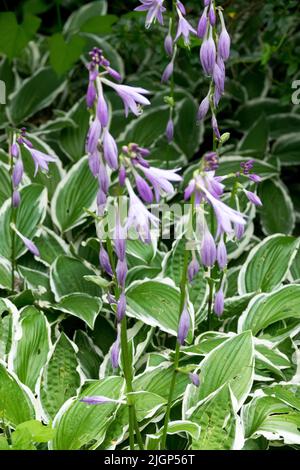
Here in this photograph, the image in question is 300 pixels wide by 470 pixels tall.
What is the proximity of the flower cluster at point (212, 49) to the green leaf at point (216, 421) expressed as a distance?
2.61ft

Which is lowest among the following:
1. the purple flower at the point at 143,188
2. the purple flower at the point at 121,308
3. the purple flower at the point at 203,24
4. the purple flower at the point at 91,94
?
the purple flower at the point at 121,308

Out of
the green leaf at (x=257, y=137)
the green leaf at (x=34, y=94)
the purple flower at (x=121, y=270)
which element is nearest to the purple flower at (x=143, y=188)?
the purple flower at (x=121, y=270)

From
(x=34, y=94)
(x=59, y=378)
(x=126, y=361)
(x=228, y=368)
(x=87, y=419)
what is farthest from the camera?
(x=34, y=94)

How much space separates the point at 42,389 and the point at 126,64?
2.86 m

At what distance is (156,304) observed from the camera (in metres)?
2.58

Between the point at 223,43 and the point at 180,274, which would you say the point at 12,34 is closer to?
the point at 180,274

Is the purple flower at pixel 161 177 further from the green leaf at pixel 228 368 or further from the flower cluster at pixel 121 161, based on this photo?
the green leaf at pixel 228 368

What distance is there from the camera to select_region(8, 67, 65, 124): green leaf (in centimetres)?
420

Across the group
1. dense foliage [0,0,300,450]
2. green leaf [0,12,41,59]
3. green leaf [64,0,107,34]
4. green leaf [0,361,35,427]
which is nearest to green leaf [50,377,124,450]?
dense foliage [0,0,300,450]

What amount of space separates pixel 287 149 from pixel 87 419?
224 cm

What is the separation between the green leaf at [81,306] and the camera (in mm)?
2576

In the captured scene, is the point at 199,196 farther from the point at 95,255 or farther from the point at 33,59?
the point at 33,59

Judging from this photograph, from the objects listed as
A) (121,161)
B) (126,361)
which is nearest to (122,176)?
(121,161)
